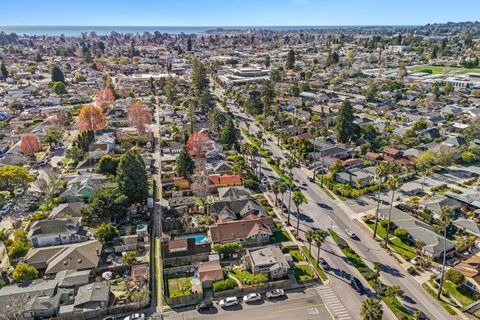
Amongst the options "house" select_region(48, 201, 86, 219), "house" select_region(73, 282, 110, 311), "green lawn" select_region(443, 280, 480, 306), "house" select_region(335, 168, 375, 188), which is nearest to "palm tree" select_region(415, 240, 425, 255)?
"green lawn" select_region(443, 280, 480, 306)

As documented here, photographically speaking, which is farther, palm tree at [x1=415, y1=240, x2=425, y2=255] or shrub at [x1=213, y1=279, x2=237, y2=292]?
palm tree at [x1=415, y1=240, x2=425, y2=255]

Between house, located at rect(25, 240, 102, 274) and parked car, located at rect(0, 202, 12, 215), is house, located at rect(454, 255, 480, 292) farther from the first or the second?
parked car, located at rect(0, 202, 12, 215)

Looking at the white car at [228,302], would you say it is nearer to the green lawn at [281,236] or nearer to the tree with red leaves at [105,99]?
the green lawn at [281,236]

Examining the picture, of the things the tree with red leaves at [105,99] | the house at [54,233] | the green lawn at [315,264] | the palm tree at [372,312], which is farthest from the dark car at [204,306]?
the tree with red leaves at [105,99]

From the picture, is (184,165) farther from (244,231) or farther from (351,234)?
(351,234)

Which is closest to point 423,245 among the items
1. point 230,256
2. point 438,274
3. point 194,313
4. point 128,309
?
point 438,274
